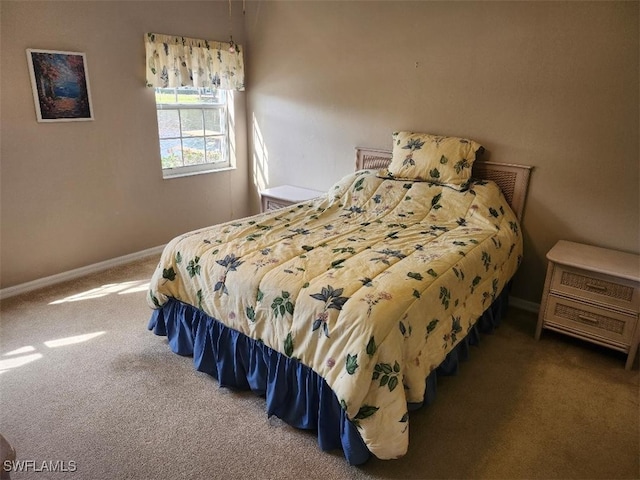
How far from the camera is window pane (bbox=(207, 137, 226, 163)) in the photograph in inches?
163

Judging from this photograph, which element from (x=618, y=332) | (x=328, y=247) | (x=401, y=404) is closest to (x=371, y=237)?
(x=328, y=247)

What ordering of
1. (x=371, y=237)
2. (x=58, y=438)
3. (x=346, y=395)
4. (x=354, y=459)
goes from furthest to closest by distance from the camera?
(x=371, y=237) → (x=58, y=438) → (x=354, y=459) → (x=346, y=395)

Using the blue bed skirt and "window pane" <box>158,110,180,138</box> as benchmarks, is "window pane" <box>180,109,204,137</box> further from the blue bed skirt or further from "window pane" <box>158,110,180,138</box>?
the blue bed skirt

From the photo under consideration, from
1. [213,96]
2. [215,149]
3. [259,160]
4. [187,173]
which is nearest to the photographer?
[187,173]

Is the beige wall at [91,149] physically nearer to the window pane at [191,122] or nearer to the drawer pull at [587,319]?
the window pane at [191,122]

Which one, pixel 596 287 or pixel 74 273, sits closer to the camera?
pixel 596 287

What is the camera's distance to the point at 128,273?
11.2 feet

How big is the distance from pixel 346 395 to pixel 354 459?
32 centimetres

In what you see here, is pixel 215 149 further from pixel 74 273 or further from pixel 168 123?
pixel 74 273

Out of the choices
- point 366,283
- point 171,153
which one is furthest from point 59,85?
point 366,283

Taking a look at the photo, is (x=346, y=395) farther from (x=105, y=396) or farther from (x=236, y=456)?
(x=105, y=396)

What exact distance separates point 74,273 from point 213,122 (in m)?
1.85

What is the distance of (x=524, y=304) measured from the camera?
3025mm

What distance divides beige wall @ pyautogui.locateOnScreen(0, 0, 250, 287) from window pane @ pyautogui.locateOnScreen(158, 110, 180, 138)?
5.4 inches
